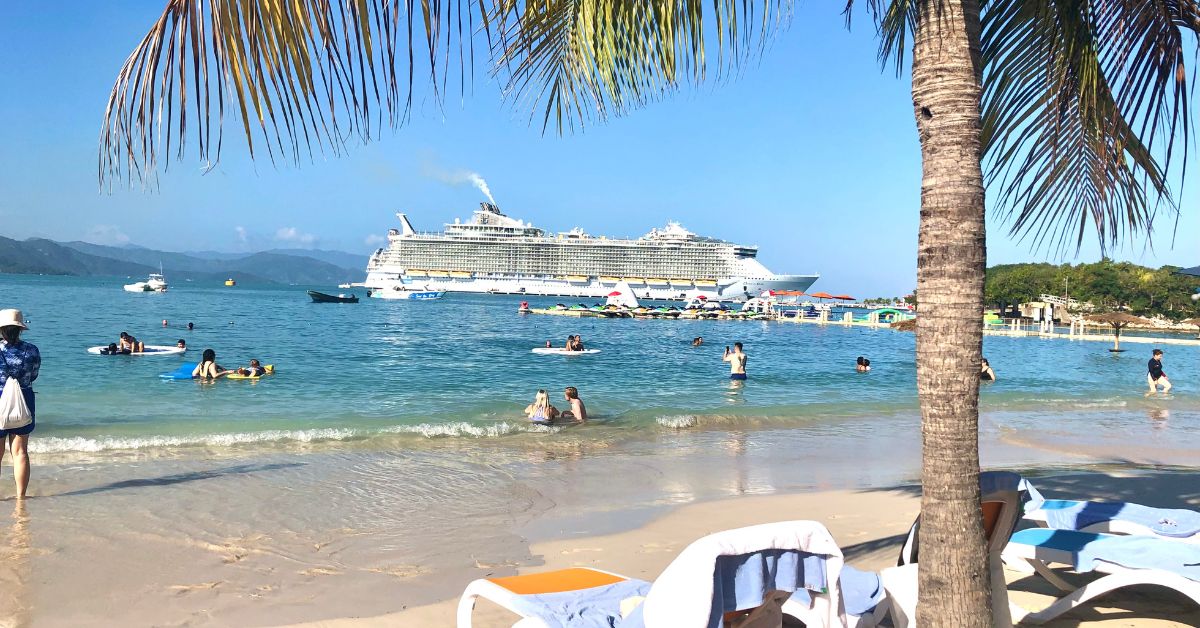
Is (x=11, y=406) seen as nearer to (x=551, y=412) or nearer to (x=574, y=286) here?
(x=551, y=412)

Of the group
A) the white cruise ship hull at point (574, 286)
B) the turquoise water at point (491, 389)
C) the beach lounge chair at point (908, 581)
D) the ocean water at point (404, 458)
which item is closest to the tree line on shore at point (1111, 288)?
the turquoise water at point (491, 389)

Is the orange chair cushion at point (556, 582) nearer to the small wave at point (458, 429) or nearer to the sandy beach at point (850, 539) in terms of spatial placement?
the sandy beach at point (850, 539)

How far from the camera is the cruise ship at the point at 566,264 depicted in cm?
9456

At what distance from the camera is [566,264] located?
3765 inches

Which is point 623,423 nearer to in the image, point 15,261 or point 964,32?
point 964,32

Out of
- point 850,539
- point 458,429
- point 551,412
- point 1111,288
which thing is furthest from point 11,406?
point 1111,288

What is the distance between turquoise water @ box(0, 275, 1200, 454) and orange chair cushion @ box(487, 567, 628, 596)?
6.65 m

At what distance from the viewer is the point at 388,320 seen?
149ft

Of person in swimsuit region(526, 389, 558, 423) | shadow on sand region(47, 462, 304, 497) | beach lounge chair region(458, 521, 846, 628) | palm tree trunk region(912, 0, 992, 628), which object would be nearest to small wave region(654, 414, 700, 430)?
person in swimsuit region(526, 389, 558, 423)

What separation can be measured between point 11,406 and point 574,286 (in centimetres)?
9122

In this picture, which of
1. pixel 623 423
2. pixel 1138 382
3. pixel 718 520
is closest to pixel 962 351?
pixel 718 520

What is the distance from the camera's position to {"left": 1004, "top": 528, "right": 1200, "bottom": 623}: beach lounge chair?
3.34m

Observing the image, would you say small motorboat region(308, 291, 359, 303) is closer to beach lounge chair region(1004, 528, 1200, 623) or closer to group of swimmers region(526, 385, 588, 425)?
group of swimmers region(526, 385, 588, 425)

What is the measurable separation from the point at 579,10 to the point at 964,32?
1.22 m
